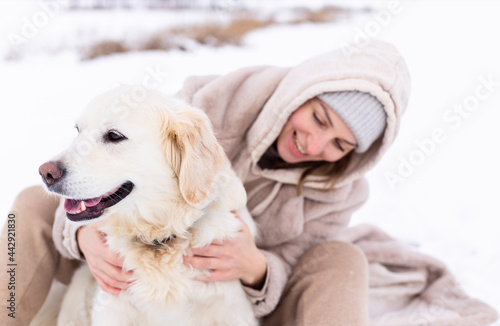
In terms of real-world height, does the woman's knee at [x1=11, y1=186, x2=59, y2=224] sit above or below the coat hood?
below

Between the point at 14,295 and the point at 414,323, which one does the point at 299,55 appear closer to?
the point at 414,323

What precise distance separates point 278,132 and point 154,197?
700 millimetres

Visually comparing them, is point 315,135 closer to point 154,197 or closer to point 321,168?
point 321,168

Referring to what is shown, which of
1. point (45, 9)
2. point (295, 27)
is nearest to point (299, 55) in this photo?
point (295, 27)

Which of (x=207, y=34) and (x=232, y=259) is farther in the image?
(x=207, y=34)

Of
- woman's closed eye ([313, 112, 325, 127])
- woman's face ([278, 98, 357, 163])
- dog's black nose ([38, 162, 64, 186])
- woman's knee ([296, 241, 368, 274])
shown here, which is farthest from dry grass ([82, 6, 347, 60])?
dog's black nose ([38, 162, 64, 186])

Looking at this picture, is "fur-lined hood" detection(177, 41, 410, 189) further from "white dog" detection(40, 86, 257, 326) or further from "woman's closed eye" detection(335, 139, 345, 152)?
"white dog" detection(40, 86, 257, 326)

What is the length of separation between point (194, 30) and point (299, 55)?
1478 millimetres

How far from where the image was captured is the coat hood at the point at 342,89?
165 centimetres

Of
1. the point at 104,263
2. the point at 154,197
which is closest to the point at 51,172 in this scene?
the point at 154,197

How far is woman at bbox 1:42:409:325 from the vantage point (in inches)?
61.1

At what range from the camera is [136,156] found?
4.03 ft

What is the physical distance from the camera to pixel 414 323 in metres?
1.92

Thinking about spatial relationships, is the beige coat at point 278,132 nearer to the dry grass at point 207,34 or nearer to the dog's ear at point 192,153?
the dog's ear at point 192,153
